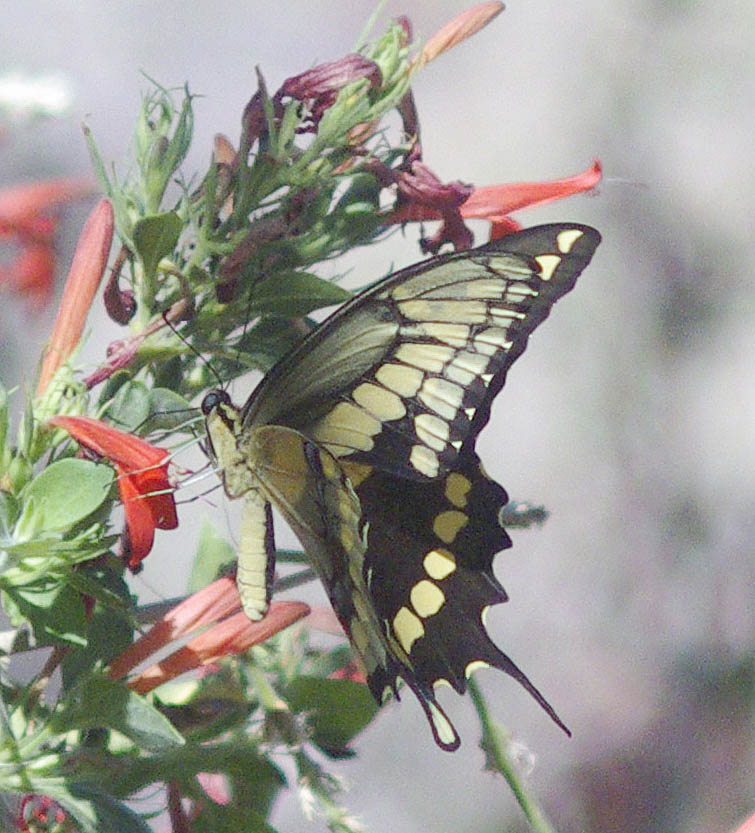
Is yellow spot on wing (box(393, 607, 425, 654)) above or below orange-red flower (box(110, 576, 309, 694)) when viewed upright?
below

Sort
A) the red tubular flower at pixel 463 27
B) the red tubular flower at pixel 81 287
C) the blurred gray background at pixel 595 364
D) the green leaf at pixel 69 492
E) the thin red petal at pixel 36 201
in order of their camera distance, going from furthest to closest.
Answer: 1. the blurred gray background at pixel 595 364
2. the thin red petal at pixel 36 201
3. the red tubular flower at pixel 463 27
4. the red tubular flower at pixel 81 287
5. the green leaf at pixel 69 492

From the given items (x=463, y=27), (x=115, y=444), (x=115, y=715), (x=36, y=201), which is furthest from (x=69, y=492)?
(x=36, y=201)

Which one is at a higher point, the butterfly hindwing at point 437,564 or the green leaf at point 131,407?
the green leaf at point 131,407

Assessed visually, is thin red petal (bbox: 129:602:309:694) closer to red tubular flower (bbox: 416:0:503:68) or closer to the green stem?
the green stem

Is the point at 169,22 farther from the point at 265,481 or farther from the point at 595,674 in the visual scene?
the point at 265,481

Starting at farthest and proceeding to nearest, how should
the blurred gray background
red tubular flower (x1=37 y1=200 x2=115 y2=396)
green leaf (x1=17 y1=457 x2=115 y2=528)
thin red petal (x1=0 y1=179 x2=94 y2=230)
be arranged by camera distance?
the blurred gray background
thin red petal (x1=0 y1=179 x2=94 y2=230)
red tubular flower (x1=37 y1=200 x2=115 y2=396)
green leaf (x1=17 y1=457 x2=115 y2=528)

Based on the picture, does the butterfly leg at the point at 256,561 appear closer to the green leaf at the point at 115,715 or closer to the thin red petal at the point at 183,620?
the thin red petal at the point at 183,620

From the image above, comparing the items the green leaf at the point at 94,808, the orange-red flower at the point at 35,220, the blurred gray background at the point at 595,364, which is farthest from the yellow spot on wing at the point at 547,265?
the blurred gray background at the point at 595,364

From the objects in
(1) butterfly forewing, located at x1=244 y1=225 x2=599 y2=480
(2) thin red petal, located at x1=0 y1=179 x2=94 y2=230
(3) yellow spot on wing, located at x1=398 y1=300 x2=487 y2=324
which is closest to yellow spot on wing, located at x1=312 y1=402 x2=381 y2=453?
(1) butterfly forewing, located at x1=244 y1=225 x2=599 y2=480

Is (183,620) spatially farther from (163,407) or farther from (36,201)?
(36,201)
